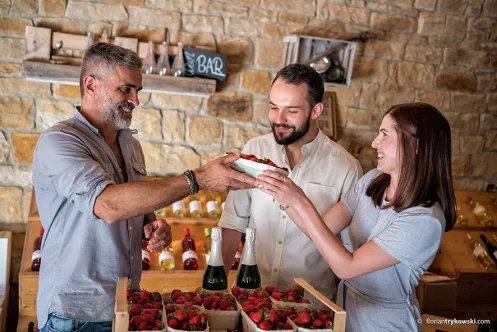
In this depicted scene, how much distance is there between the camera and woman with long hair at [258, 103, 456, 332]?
6.01ft

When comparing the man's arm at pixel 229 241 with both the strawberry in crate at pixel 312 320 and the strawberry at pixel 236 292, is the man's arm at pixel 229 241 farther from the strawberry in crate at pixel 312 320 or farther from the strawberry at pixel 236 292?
the strawberry in crate at pixel 312 320

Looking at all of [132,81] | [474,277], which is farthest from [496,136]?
[132,81]

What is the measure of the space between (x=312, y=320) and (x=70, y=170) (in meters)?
0.91

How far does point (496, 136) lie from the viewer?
469cm

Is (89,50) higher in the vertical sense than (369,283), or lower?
higher

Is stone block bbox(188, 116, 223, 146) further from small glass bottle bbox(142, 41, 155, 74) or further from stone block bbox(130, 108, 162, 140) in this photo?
small glass bottle bbox(142, 41, 155, 74)

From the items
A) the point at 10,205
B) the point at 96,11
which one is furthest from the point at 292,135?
the point at 10,205

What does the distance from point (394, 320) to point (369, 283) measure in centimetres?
16

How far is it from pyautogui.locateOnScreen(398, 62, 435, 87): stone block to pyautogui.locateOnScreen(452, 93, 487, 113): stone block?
0.28m

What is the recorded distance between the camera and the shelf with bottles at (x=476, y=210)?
14.0 feet

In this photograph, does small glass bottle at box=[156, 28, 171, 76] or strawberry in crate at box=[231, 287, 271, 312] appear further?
small glass bottle at box=[156, 28, 171, 76]

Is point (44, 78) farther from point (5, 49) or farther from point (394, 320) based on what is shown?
point (394, 320)

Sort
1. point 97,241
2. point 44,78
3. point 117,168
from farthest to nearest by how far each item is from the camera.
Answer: point 44,78
point 117,168
point 97,241

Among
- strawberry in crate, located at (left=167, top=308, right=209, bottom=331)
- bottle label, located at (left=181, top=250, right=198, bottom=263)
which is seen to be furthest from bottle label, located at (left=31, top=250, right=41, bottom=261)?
strawberry in crate, located at (left=167, top=308, right=209, bottom=331)
